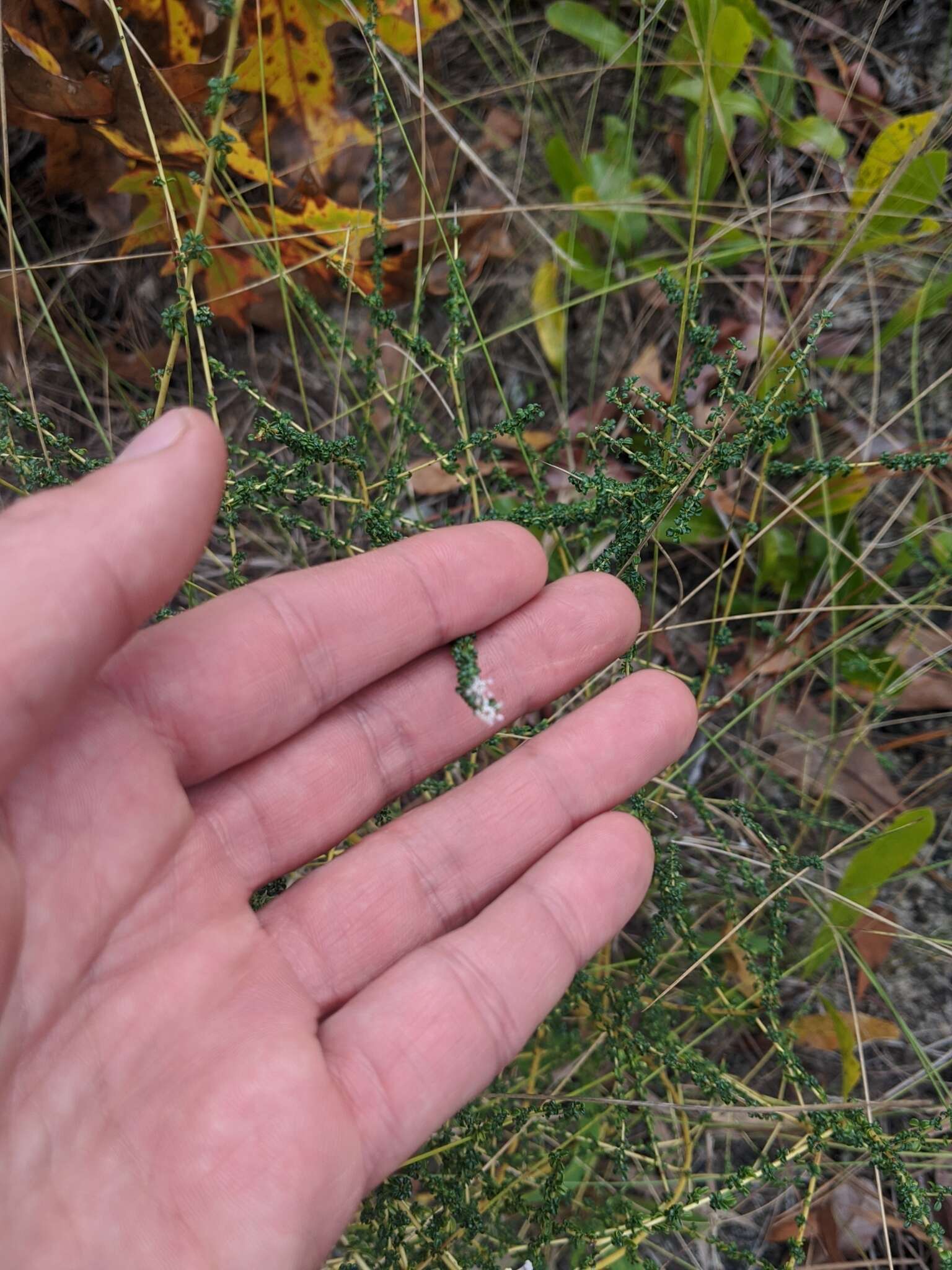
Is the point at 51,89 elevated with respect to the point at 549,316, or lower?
elevated

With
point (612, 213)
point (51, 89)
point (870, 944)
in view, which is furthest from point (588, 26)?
point (870, 944)

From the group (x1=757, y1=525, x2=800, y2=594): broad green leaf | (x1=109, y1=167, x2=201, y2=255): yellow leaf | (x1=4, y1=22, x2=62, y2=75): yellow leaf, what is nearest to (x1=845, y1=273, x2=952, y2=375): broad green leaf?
(x1=757, y1=525, x2=800, y2=594): broad green leaf

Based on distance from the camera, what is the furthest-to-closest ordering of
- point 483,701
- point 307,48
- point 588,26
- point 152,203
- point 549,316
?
point 549,316 < point 588,26 < point 152,203 < point 307,48 < point 483,701

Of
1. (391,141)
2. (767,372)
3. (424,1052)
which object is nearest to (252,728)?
(424,1052)

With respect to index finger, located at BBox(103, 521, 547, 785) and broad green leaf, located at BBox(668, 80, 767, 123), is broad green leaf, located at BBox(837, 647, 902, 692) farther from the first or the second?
broad green leaf, located at BBox(668, 80, 767, 123)

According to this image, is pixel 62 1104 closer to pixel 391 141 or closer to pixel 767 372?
pixel 767 372

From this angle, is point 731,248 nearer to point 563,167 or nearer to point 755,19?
point 563,167

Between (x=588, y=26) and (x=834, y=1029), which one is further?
(x=588, y=26)
